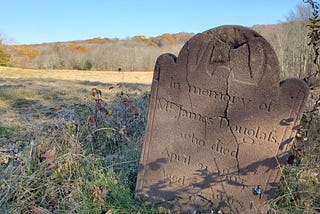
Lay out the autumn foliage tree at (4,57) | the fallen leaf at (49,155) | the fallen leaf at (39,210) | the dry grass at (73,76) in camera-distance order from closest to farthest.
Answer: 1. the fallen leaf at (39,210)
2. the fallen leaf at (49,155)
3. the dry grass at (73,76)
4. the autumn foliage tree at (4,57)

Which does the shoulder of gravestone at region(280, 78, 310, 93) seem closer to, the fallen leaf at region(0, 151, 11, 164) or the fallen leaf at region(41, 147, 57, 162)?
the fallen leaf at region(41, 147, 57, 162)

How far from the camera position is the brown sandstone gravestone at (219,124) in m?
1.97

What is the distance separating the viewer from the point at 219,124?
2.23 metres

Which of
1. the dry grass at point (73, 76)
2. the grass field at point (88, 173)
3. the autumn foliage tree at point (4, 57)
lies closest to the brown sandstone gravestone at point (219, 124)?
the grass field at point (88, 173)

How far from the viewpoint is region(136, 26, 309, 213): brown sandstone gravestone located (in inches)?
77.6

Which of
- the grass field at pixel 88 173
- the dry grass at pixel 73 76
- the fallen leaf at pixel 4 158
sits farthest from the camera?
the dry grass at pixel 73 76

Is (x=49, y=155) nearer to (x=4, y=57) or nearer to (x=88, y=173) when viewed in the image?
(x=88, y=173)

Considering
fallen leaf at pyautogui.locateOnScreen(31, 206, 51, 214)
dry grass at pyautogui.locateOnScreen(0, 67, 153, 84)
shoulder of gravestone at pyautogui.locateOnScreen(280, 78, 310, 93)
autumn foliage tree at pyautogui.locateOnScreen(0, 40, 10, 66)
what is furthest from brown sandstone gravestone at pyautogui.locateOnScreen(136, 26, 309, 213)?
autumn foliage tree at pyautogui.locateOnScreen(0, 40, 10, 66)

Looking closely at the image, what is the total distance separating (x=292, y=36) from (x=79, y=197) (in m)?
10.9

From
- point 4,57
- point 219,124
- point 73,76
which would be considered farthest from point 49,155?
point 4,57

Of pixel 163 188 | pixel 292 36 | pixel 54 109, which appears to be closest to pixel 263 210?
pixel 163 188

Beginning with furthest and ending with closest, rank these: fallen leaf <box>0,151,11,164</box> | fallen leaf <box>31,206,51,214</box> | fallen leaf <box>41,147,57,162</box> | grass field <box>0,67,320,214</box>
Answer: fallen leaf <box>0,151,11,164</box> → fallen leaf <box>41,147,57,162</box> → grass field <box>0,67,320,214</box> → fallen leaf <box>31,206,51,214</box>

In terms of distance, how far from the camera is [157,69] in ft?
7.91

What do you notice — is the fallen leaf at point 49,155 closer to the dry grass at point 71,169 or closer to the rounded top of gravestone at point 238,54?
the dry grass at point 71,169
